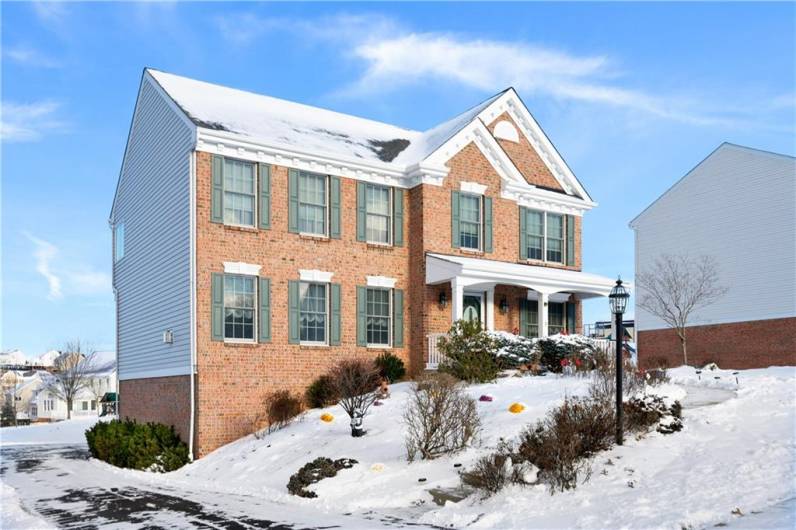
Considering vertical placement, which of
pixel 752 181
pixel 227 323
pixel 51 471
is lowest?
pixel 51 471

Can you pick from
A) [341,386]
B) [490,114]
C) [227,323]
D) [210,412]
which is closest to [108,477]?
[210,412]

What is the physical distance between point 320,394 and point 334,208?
5355 mm

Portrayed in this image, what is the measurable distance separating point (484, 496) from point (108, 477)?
36.0 ft

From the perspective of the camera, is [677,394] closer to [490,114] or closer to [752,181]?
[490,114]

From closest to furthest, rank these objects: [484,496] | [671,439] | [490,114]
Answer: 1. [484,496]
2. [671,439]
3. [490,114]

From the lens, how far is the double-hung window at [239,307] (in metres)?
20.1

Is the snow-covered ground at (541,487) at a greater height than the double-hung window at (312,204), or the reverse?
the double-hung window at (312,204)

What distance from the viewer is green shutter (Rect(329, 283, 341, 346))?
2178 centimetres

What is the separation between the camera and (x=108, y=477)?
18.4 metres

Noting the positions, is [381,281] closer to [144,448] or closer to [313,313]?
[313,313]

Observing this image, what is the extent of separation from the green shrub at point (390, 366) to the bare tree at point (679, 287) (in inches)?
584

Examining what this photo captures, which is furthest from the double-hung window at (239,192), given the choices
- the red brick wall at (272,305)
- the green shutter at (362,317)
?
the green shutter at (362,317)

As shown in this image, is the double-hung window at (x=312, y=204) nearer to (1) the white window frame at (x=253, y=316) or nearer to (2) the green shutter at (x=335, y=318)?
(2) the green shutter at (x=335, y=318)

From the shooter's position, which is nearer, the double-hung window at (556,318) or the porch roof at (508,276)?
the porch roof at (508,276)
